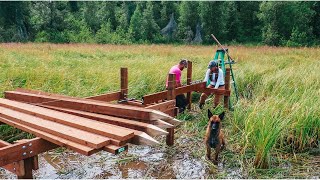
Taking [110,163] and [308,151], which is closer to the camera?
[110,163]

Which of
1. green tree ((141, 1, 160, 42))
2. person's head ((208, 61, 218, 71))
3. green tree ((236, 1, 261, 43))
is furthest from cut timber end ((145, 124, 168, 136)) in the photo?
green tree ((236, 1, 261, 43))

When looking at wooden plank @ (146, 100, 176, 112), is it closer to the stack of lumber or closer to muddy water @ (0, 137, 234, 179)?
the stack of lumber

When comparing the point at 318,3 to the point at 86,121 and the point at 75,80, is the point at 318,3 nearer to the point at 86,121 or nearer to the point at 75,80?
the point at 75,80

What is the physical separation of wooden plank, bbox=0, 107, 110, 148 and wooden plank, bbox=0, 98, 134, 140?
0.06 metres

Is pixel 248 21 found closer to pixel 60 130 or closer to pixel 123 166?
pixel 123 166

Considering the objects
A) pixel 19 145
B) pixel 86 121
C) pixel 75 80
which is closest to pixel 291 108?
pixel 86 121

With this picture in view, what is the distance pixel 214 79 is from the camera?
25.1ft

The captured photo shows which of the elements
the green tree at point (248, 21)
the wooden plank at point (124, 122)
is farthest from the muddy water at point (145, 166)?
the green tree at point (248, 21)

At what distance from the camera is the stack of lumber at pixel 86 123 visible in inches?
105

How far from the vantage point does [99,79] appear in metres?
8.27

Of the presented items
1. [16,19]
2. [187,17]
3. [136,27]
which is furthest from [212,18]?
[16,19]

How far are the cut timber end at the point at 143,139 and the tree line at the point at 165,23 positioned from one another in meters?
31.0

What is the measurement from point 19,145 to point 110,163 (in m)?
2.30

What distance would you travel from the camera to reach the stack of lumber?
2670mm
